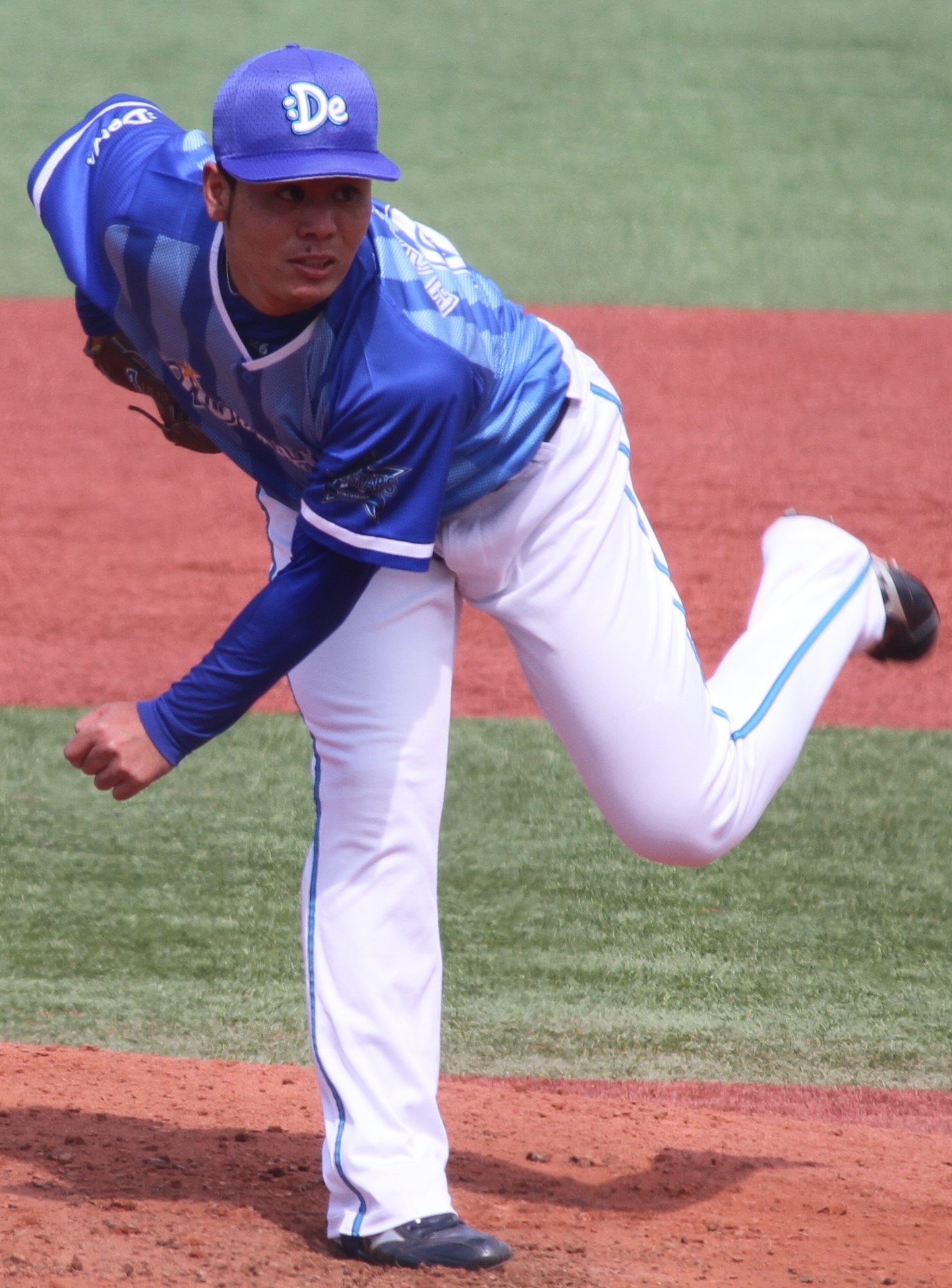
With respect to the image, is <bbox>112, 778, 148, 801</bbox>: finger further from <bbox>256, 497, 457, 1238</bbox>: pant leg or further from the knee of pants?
the knee of pants

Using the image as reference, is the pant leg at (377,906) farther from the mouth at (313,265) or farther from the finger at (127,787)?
the mouth at (313,265)

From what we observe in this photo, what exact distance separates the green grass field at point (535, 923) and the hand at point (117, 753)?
1.73m

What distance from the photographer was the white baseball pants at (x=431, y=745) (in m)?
2.78

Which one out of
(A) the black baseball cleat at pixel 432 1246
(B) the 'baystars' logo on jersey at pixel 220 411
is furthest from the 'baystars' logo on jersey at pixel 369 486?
(A) the black baseball cleat at pixel 432 1246

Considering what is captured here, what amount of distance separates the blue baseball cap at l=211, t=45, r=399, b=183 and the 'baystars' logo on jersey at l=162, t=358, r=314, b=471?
406mm

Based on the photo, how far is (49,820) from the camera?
557 cm

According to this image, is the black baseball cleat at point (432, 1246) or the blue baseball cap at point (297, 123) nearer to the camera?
the blue baseball cap at point (297, 123)

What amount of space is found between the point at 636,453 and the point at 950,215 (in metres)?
5.34

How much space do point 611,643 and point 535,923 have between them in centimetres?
225

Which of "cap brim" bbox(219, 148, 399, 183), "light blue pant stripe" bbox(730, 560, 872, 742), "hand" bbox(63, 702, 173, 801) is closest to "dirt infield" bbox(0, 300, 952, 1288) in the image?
"hand" bbox(63, 702, 173, 801)

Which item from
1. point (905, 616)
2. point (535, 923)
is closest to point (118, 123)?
point (905, 616)

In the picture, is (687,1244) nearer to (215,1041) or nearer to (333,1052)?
(333,1052)

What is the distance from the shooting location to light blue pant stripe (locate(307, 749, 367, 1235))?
278 centimetres

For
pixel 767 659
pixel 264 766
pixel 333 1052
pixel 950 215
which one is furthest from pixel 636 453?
pixel 333 1052
